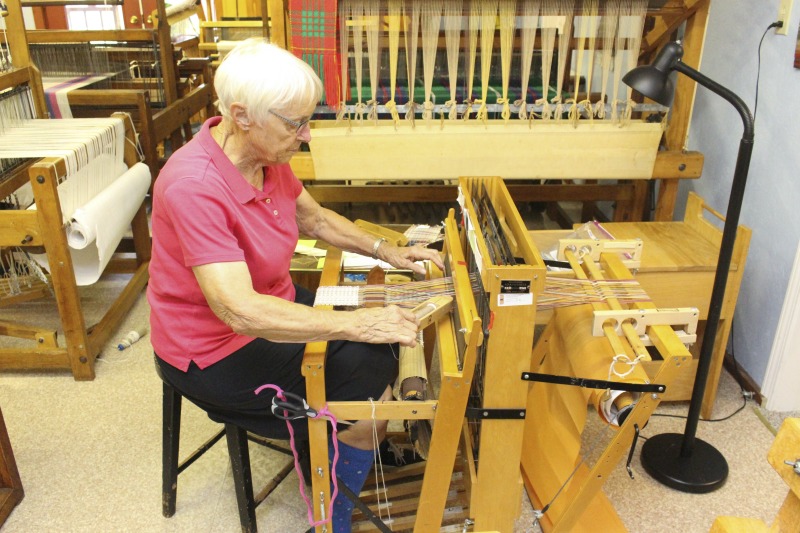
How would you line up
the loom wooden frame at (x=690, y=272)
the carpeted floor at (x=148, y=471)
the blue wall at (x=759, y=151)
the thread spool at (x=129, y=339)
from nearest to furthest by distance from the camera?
1. the carpeted floor at (x=148, y=471)
2. the loom wooden frame at (x=690, y=272)
3. the blue wall at (x=759, y=151)
4. the thread spool at (x=129, y=339)

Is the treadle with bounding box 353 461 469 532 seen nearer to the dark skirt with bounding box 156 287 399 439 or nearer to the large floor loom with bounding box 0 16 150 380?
the dark skirt with bounding box 156 287 399 439

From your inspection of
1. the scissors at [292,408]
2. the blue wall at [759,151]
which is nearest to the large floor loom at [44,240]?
the scissors at [292,408]

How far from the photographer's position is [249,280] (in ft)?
4.67

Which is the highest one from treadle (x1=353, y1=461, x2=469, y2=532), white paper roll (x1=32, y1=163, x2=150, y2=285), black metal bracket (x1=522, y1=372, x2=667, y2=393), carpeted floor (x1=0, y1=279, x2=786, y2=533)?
black metal bracket (x1=522, y1=372, x2=667, y2=393)

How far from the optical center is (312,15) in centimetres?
233

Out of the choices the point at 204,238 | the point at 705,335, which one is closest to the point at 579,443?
the point at 705,335

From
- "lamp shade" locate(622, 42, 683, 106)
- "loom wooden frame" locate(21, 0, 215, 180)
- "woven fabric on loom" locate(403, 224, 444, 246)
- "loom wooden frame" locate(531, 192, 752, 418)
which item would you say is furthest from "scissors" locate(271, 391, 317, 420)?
"loom wooden frame" locate(21, 0, 215, 180)

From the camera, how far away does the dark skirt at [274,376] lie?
1.58 meters

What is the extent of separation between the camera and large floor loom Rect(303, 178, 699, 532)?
1409mm

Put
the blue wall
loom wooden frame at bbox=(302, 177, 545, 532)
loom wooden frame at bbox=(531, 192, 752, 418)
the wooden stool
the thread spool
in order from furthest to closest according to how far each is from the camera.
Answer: the thread spool, the blue wall, loom wooden frame at bbox=(531, 192, 752, 418), the wooden stool, loom wooden frame at bbox=(302, 177, 545, 532)

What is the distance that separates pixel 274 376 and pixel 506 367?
539 mm

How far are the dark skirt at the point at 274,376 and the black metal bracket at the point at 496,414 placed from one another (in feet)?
0.79

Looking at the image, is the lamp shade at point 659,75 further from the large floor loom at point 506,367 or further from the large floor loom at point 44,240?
the large floor loom at point 44,240

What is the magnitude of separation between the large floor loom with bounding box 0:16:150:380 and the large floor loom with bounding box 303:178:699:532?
1.15 metres
